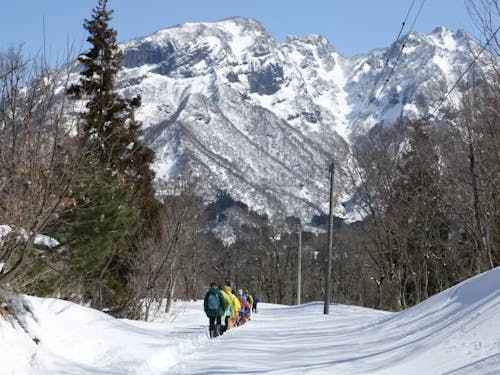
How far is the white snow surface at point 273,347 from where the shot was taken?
10.4 metres

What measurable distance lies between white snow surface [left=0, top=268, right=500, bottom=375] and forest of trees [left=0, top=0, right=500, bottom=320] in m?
1.13

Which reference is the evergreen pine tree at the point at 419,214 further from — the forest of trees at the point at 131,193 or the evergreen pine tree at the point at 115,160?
the evergreen pine tree at the point at 115,160

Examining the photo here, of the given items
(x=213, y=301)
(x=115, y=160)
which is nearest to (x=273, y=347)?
(x=213, y=301)

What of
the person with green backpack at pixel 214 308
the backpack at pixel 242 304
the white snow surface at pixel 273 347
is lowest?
the white snow surface at pixel 273 347

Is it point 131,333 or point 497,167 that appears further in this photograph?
point 497,167

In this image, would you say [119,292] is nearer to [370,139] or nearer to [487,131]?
[487,131]

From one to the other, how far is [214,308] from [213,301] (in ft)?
0.88

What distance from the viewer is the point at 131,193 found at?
2055 centimetres

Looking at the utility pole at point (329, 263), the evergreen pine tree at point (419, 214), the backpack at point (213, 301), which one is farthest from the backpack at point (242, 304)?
the evergreen pine tree at point (419, 214)

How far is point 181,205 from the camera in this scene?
111 feet

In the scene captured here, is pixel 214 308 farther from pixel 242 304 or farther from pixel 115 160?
pixel 242 304

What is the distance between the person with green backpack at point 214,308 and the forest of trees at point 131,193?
3.14m

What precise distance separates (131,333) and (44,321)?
380 cm

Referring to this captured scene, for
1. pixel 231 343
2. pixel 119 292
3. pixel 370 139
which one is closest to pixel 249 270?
pixel 370 139
